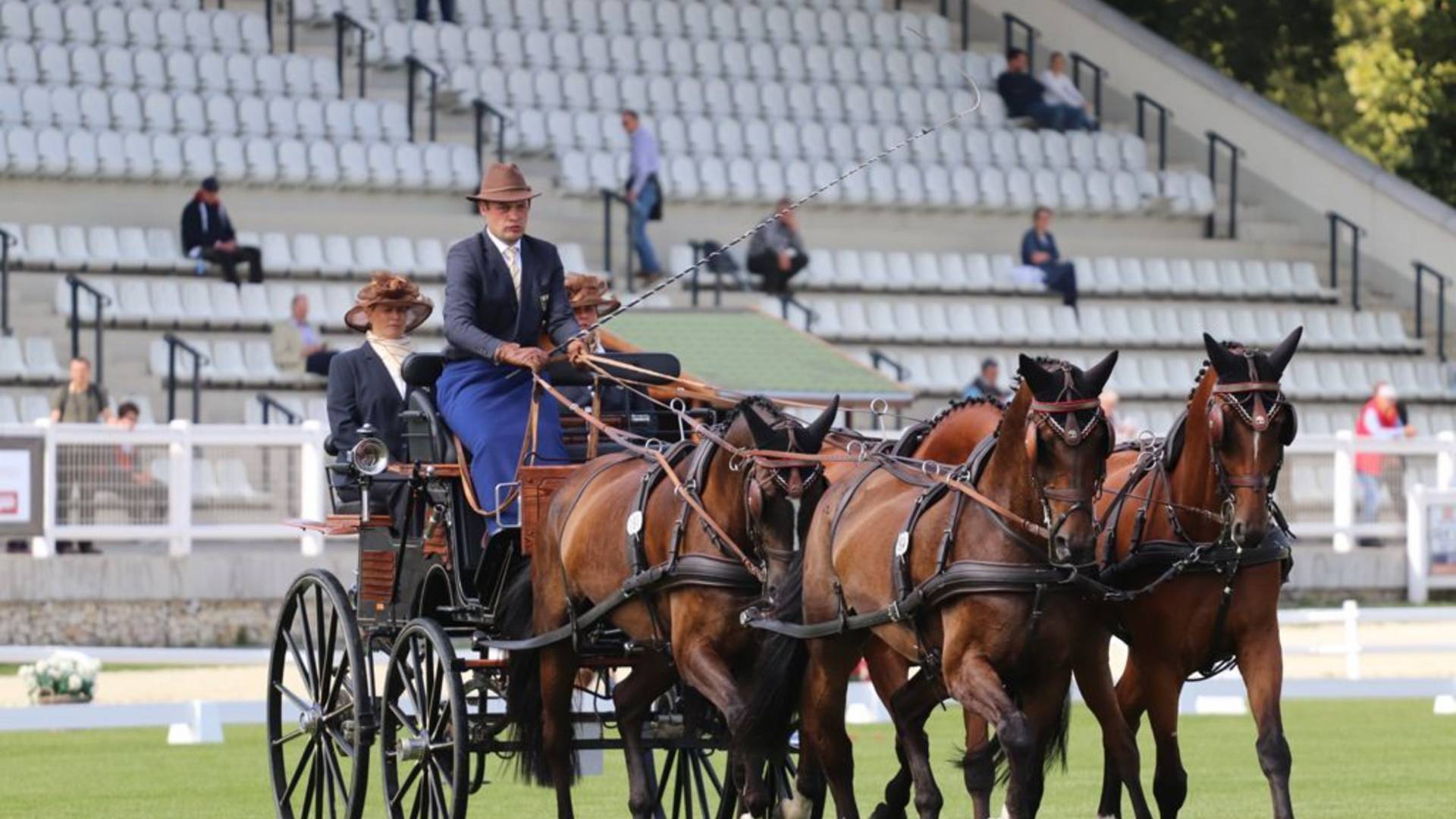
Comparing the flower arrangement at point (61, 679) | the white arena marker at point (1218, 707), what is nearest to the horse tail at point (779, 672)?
the flower arrangement at point (61, 679)

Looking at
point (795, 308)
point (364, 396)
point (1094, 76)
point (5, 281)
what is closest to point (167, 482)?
point (5, 281)

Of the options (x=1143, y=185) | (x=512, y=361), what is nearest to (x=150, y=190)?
(x=1143, y=185)

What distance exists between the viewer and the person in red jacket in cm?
2619

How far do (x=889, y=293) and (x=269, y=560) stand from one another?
426 inches

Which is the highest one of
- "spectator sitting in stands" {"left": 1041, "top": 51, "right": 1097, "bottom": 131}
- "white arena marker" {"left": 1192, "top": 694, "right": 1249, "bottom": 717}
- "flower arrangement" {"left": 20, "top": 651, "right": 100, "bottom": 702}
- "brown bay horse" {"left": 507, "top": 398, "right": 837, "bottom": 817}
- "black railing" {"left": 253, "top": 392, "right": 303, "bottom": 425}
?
"spectator sitting in stands" {"left": 1041, "top": 51, "right": 1097, "bottom": 131}

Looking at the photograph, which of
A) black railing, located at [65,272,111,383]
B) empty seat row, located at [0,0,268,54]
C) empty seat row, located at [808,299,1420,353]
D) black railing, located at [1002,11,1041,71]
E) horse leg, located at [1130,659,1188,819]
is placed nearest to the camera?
horse leg, located at [1130,659,1188,819]

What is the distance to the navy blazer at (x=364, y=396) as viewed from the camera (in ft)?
41.9

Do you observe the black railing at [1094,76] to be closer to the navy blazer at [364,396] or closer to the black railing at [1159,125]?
the black railing at [1159,125]

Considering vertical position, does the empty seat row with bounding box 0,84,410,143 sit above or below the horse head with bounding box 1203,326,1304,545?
above

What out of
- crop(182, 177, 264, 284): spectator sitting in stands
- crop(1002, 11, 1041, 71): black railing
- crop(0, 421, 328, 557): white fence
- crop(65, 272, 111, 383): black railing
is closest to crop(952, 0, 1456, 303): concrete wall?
crop(1002, 11, 1041, 71): black railing

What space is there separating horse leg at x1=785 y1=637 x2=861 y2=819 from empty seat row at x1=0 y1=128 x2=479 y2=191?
61.7 feet

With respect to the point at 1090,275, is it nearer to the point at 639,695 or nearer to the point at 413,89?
the point at 413,89

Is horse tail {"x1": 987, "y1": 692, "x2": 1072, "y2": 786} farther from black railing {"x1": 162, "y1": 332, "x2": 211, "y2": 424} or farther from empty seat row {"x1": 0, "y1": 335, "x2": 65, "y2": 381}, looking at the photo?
empty seat row {"x1": 0, "y1": 335, "x2": 65, "y2": 381}

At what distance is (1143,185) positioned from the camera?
3500 cm
